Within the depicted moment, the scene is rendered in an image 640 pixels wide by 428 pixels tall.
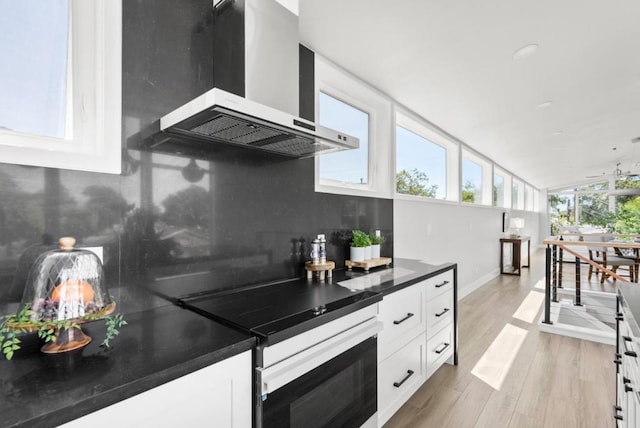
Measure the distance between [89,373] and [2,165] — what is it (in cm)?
73

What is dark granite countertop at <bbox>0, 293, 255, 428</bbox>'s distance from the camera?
635mm

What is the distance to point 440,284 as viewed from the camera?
2260mm

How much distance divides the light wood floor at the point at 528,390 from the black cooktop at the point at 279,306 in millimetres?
951

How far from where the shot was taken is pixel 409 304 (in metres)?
1.88

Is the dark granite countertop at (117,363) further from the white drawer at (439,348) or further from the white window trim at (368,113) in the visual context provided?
the white drawer at (439,348)

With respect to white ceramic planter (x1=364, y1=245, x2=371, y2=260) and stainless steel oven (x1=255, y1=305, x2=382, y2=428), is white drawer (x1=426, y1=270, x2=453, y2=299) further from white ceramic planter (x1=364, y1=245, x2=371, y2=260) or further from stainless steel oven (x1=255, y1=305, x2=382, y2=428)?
stainless steel oven (x1=255, y1=305, x2=382, y2=428)

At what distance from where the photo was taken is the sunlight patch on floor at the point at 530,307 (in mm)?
3631

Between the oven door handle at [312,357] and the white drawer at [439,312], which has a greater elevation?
the oven door handle at [312,357]

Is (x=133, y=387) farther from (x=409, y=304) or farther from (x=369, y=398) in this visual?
(x=409, y=304)

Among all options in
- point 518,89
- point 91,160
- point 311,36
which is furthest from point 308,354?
point 518,89

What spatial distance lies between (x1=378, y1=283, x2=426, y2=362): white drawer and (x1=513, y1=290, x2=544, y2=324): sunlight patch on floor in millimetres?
2398

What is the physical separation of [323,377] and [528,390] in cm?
182

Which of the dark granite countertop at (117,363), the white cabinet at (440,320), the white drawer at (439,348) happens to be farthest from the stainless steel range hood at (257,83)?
the white drawer at (439,348)

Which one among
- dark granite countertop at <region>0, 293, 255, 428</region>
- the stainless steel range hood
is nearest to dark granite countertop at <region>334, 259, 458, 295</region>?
the stainless steel range hood
